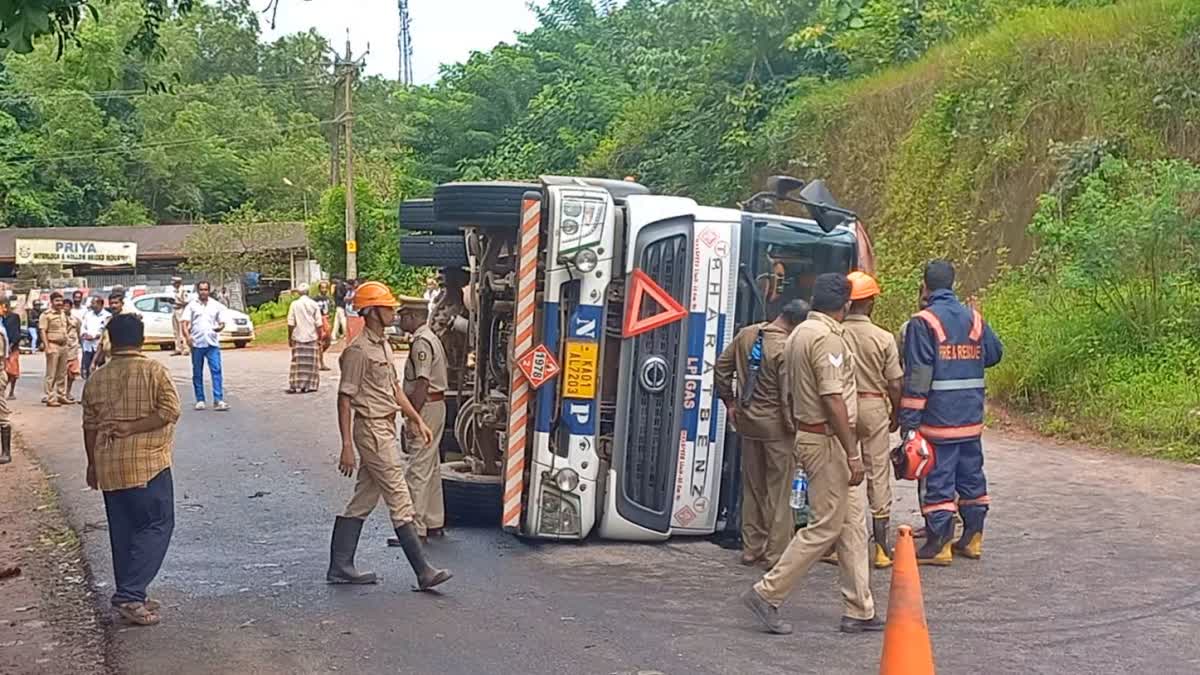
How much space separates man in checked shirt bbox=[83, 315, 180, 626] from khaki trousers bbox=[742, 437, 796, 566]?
10.7ft

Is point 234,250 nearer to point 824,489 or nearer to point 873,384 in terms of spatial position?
point 873,384

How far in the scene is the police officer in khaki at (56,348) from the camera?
58.4 feet

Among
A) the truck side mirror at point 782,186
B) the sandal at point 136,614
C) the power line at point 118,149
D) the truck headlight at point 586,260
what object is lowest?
the sandal at point 136,614

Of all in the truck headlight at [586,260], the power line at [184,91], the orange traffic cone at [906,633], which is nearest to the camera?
the orange traffic cone at [906,633]

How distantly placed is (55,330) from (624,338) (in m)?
12.2

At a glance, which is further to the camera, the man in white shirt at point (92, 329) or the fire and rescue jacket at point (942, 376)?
the man in white shirt at point (92, 329)

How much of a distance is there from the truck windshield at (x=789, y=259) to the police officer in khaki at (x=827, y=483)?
74.2 inches

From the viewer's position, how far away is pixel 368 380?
7.38 meters

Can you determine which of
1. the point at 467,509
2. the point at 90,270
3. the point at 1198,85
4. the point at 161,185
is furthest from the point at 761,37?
the point at 161,185

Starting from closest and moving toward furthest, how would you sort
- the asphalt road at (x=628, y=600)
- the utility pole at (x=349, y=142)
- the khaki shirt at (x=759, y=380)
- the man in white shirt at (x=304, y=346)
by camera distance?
1. the asphalt road at (x=628, y=600)
2. the khaki shirt at (x=759, y=380)
3. the man in white shirt at (x=304, y=346)
4. the utility pole at (x=349, y=142)

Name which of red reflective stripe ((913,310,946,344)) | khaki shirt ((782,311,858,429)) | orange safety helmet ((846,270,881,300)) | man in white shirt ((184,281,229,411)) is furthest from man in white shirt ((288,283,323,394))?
khaki shirt ((782,311,858,429))


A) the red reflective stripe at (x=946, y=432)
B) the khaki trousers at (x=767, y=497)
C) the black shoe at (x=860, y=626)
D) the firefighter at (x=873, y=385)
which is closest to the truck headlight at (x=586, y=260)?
the khaki trousers at (x=767, y=497)

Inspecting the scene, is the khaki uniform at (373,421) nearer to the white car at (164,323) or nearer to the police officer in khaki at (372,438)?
the police officer in khaki at (372,438)

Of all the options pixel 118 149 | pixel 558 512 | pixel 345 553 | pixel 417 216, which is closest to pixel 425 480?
pixel 558 512
